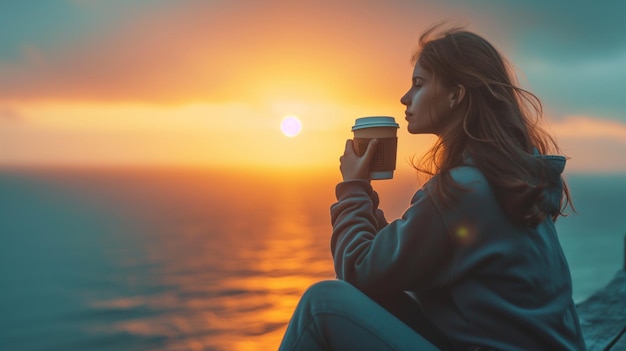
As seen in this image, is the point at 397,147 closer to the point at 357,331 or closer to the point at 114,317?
the point at 357,331

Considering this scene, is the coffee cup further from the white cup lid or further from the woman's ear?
the woman's ear

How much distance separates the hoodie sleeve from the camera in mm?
1671

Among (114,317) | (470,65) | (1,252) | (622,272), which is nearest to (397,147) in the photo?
(470,65)

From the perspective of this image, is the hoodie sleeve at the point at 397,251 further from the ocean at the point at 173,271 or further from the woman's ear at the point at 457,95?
the ocean at the point at 173,271

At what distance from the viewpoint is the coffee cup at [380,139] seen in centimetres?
220

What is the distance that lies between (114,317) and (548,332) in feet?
276

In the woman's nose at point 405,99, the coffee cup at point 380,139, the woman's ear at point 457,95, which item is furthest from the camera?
the coffee cup at point 380,139

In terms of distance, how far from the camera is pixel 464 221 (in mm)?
1640

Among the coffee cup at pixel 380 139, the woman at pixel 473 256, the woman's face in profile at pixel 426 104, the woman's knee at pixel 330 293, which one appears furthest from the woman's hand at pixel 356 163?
the woman's knee at pixel 330 293

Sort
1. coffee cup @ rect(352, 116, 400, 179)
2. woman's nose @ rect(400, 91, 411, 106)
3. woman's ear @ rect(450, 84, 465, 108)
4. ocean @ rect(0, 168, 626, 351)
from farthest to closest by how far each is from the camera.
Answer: ocean @ rect(0, 168, 626, 351)
coffee cup @ rect(352, 116, 400, 179)
woman's nose @ rect(400, 91, 411, 106)
woman's ear @ rect(450, 84, 465, 108)

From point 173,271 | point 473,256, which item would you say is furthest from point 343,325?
point 173,271

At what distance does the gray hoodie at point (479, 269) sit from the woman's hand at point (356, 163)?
0.41 metres

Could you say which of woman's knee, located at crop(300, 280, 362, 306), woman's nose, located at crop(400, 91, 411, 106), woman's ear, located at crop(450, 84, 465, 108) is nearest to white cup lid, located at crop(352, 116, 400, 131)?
woman's nose, located at crop(400, 91, 411, 106)

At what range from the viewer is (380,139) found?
7.24 ft
